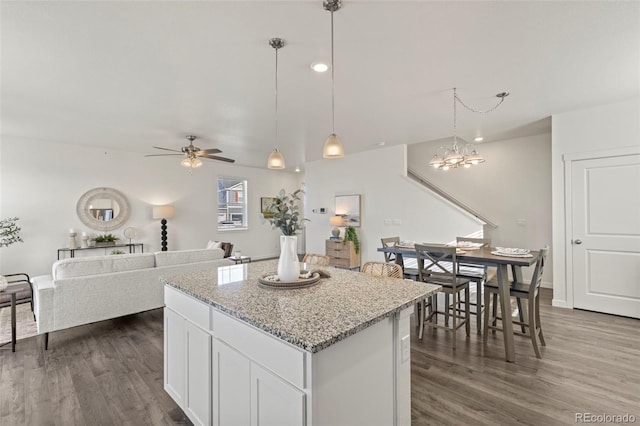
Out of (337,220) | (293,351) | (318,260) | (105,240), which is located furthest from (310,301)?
(105,240)

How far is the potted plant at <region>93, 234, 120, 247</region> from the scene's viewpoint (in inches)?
228

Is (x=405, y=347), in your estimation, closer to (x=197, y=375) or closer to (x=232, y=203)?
(x=197, y=375)

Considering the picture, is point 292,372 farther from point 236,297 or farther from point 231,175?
point 231,175

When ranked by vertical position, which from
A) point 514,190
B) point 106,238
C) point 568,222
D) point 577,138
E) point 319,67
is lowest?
point 106,238


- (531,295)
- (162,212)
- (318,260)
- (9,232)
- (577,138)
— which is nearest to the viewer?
(531,295)

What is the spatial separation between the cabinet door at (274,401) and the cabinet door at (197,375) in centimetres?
45

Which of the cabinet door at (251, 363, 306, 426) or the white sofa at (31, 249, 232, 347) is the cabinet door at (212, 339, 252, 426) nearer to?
the cabinet door at (251, 363, 306, 426)

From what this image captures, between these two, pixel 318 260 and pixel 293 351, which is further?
pixel 318 260

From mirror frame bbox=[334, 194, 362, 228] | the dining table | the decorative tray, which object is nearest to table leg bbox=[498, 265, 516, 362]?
the dining table

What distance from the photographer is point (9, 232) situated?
475 centimetres

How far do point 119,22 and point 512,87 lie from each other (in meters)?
3.71

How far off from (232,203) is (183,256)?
449 centimetres

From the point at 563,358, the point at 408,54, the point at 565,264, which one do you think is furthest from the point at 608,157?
the point at 408,54

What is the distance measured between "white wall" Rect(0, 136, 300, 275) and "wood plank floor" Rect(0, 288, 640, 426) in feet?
10.0
